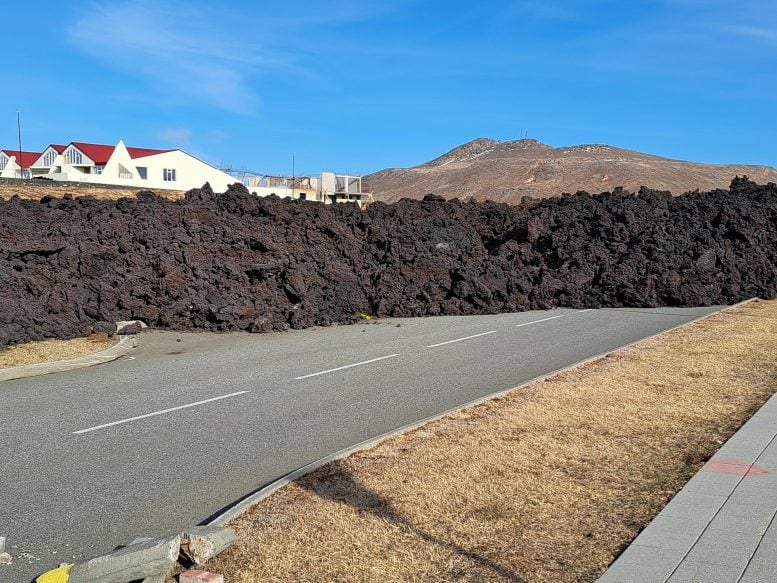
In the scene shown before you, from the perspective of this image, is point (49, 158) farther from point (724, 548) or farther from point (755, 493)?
point (724, 548)

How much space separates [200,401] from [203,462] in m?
2.49

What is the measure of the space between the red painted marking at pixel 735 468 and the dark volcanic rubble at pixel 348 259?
10.7 m

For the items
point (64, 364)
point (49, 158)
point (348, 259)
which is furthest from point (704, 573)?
point (49, 158)

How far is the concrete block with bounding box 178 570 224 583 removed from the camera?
4.20m

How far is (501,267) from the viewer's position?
21500mm

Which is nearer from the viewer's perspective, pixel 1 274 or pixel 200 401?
pixel 200 401

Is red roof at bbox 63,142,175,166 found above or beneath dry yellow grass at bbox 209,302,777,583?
above

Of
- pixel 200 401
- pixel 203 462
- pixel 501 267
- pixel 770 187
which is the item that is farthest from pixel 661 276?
pixel 203 462

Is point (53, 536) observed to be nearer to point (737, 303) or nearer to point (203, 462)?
point (203, 462)

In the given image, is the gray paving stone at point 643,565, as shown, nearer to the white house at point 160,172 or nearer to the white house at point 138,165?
the white house at point 160,172

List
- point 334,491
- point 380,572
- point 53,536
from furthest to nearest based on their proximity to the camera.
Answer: point 334,491, point 53,536, point 380,572

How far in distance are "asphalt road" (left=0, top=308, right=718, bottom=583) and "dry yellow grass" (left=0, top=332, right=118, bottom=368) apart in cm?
76

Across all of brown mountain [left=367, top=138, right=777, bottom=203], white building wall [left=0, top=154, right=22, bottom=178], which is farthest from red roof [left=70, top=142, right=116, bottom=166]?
brown mountain [left=367, top=138, right=777, bottom=203]

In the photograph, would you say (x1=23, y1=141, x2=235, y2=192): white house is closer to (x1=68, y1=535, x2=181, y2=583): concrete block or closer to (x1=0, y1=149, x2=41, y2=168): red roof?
(x1=0, y1=149, x2=41, y2=168): red roof
